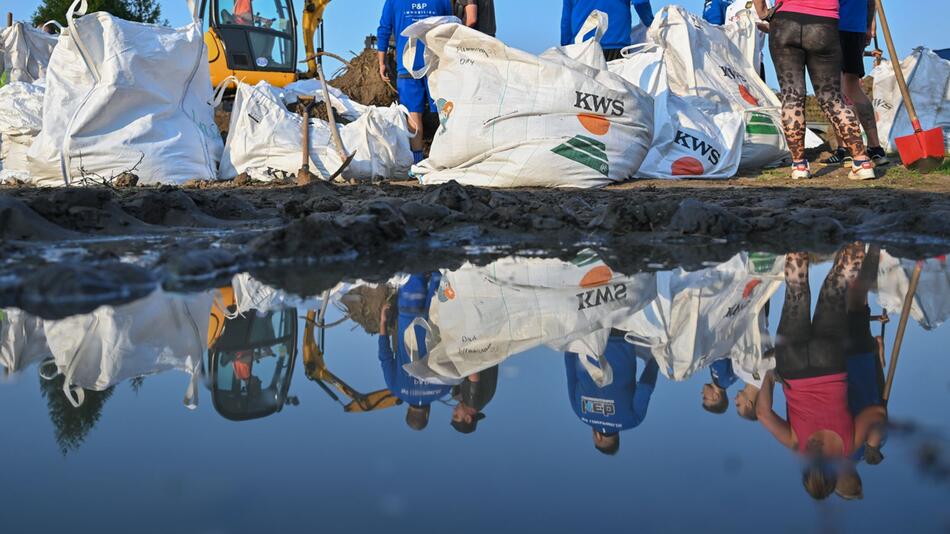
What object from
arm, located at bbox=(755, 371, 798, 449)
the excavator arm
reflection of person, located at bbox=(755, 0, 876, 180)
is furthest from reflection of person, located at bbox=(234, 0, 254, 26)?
arm, located at bbox=(755, 371, 798, 449)

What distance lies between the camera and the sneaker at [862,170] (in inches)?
210

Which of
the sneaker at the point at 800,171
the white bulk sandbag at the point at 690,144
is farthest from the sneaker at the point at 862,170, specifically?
the white bulk sandbag at the point at 690,144

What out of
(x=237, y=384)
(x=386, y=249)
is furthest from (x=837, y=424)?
(x=386, y=249)

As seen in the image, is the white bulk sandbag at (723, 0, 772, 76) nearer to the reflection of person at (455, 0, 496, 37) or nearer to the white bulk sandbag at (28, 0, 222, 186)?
the reflection of person at (455, 0, 496, 37)

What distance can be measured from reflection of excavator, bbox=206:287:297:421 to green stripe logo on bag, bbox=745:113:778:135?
5348mm

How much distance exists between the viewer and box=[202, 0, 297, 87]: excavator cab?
10.4 metres

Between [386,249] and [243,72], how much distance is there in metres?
8.63

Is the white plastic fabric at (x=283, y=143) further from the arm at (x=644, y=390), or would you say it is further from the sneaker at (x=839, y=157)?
the arm at (x=644, y=390)

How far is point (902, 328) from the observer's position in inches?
62.0

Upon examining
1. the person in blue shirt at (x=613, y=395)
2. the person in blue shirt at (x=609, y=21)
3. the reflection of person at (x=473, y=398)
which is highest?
the person in blue shirt at (x=609, y=21)

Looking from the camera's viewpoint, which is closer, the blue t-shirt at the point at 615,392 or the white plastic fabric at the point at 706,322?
the blue t-shirt at the point at 615,392

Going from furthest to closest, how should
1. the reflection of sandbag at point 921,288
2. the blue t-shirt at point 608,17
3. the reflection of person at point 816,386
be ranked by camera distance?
1. the blue t-shirt at point 608,17
2. the reflection of sandbag at point 921,288
3. the reflection of person at point 816,386

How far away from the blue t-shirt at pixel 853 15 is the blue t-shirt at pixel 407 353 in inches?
171

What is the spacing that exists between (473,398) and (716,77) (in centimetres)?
633
